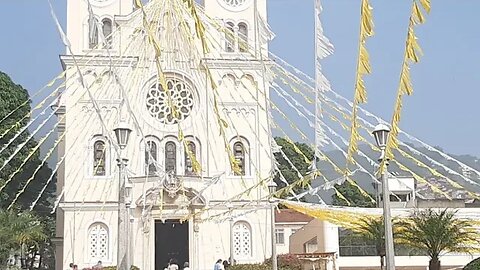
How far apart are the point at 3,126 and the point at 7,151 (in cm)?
145

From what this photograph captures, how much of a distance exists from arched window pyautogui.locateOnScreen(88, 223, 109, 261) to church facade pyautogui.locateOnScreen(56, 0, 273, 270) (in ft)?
0.16

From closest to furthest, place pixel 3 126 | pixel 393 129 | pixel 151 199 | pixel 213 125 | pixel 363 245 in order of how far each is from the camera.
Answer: pixel 393 129
pixel 363 245
pixel 151 199
pixel 213 125
pixel 3 126

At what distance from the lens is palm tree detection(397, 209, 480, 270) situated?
2228 cm

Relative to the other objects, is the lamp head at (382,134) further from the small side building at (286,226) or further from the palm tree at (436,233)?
the small side building at (286,226)

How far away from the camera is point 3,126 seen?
132 ft

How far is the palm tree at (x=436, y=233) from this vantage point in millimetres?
22281

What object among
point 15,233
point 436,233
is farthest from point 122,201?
point 15,233

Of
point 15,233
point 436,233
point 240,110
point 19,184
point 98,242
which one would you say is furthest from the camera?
point 19,184

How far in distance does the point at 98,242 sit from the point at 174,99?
8.07m

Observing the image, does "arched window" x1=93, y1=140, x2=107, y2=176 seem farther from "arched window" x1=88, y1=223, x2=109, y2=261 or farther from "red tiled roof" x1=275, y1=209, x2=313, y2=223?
"red tiled roof" x1=275, y1=209, x2=313, y2=223

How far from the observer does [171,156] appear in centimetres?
3647

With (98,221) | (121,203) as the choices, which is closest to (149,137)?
(98,221)

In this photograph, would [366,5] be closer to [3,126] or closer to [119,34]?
[119,34]

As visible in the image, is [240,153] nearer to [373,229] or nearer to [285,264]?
[285,264]
